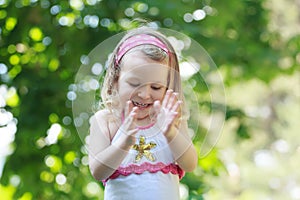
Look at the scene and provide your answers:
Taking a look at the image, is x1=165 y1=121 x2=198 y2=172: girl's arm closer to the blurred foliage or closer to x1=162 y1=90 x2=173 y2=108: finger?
x1=162 y1=90 x2=173 y2=108: finger

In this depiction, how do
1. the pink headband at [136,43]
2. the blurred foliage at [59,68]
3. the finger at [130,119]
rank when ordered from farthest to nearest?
the blurred foliage at [59,68], the pink headband at [136,43], the finger at [130,119]

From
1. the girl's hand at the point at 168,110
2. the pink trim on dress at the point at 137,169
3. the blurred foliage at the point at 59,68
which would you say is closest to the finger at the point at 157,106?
the girl's hand at the point at 168,110

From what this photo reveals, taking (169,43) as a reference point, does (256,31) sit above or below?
below

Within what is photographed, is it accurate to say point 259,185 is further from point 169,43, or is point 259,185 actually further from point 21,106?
point 169,43

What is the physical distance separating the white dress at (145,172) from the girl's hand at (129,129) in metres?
0.05

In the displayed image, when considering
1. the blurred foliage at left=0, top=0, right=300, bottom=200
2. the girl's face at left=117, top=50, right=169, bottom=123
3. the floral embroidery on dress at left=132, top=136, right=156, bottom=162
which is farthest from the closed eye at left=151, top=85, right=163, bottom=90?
the blurred foliage at left=0, top=0, right=300, bottom=200

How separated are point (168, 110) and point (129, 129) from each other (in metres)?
0.08

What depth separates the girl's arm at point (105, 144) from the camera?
122cm

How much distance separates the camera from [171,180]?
1.32 meters

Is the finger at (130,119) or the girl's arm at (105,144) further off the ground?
the finger at (130,119)

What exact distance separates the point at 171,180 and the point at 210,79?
29 cm

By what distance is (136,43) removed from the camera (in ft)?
4.31

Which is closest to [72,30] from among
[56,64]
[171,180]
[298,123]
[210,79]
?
[56,64]

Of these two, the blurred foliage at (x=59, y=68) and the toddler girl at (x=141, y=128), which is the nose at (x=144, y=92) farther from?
the blurred foliage at (x=59, y=68)
